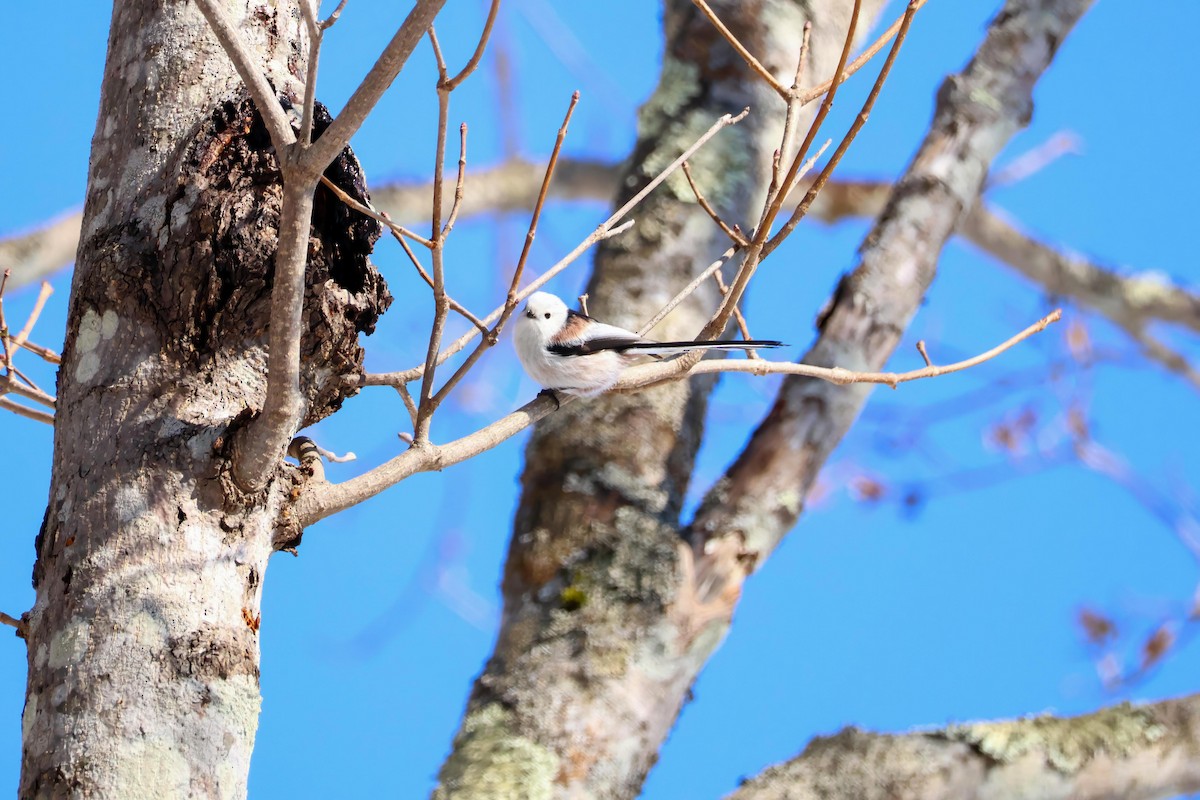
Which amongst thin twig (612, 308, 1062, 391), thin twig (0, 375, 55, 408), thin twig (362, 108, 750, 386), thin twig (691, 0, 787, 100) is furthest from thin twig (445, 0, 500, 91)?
thin twig (0, 375, 55, 408)

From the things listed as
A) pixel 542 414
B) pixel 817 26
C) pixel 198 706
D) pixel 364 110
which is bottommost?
pixel 198 706

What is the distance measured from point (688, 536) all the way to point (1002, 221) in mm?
2177

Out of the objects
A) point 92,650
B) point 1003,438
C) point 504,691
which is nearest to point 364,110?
point 92,650

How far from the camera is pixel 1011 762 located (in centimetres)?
192

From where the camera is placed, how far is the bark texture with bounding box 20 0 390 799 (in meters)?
1.02

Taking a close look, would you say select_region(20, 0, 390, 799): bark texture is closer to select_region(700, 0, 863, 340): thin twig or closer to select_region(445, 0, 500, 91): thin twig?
select_region(445, 0, 500, 91): thin twig

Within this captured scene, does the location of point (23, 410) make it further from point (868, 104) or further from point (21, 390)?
point (868, 104)

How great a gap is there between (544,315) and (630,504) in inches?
16.7

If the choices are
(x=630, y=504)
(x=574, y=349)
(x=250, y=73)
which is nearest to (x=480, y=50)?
(x=250, y=73)

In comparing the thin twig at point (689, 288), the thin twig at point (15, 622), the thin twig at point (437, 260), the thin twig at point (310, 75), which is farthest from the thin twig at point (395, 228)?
the thin twig at point (15, 622)

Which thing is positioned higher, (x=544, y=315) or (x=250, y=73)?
(x=544, y=315)

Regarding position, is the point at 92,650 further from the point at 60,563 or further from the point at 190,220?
the point at 190,220

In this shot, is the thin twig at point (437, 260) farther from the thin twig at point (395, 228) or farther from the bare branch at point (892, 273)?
the bare branch at point (892, 273)

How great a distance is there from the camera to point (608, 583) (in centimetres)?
213
